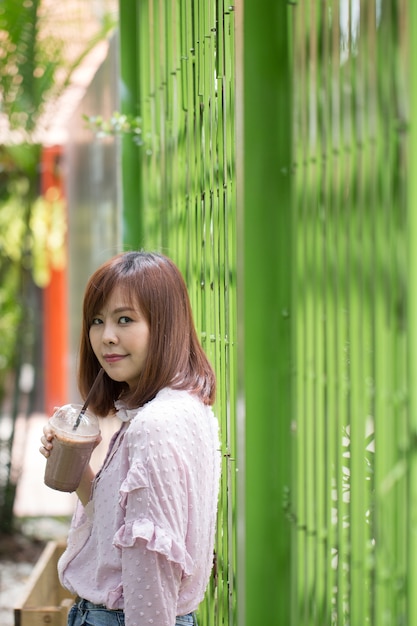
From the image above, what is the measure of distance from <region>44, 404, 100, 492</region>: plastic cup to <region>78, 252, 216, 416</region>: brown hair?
125 millimetres

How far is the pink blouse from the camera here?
1.67 metres

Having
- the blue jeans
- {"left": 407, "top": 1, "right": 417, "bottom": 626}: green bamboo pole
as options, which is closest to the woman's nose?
the blue jeans

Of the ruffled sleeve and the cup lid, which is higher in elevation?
the cup lid

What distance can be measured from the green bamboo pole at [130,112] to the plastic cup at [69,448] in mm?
1736

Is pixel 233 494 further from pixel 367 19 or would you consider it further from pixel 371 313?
pixel 367 19

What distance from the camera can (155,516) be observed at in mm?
1672

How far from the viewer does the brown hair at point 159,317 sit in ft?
6.21

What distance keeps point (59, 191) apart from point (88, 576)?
421 inches

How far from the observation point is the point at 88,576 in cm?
190

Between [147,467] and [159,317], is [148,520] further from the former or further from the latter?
[159,317]

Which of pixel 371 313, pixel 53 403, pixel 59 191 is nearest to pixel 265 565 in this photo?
pixel 371 313

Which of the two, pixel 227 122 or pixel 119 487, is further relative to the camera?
pixel 227 122

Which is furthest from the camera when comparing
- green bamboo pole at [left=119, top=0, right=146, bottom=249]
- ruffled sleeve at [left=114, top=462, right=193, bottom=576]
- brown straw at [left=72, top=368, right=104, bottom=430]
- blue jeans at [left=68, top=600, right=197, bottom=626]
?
green bamboo pole at [left=119, top=0, right=146, bottom=249]

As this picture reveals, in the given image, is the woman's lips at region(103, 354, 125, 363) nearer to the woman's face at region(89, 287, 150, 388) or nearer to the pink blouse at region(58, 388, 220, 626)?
the woman's face at region(89, 287, 150, 388)
